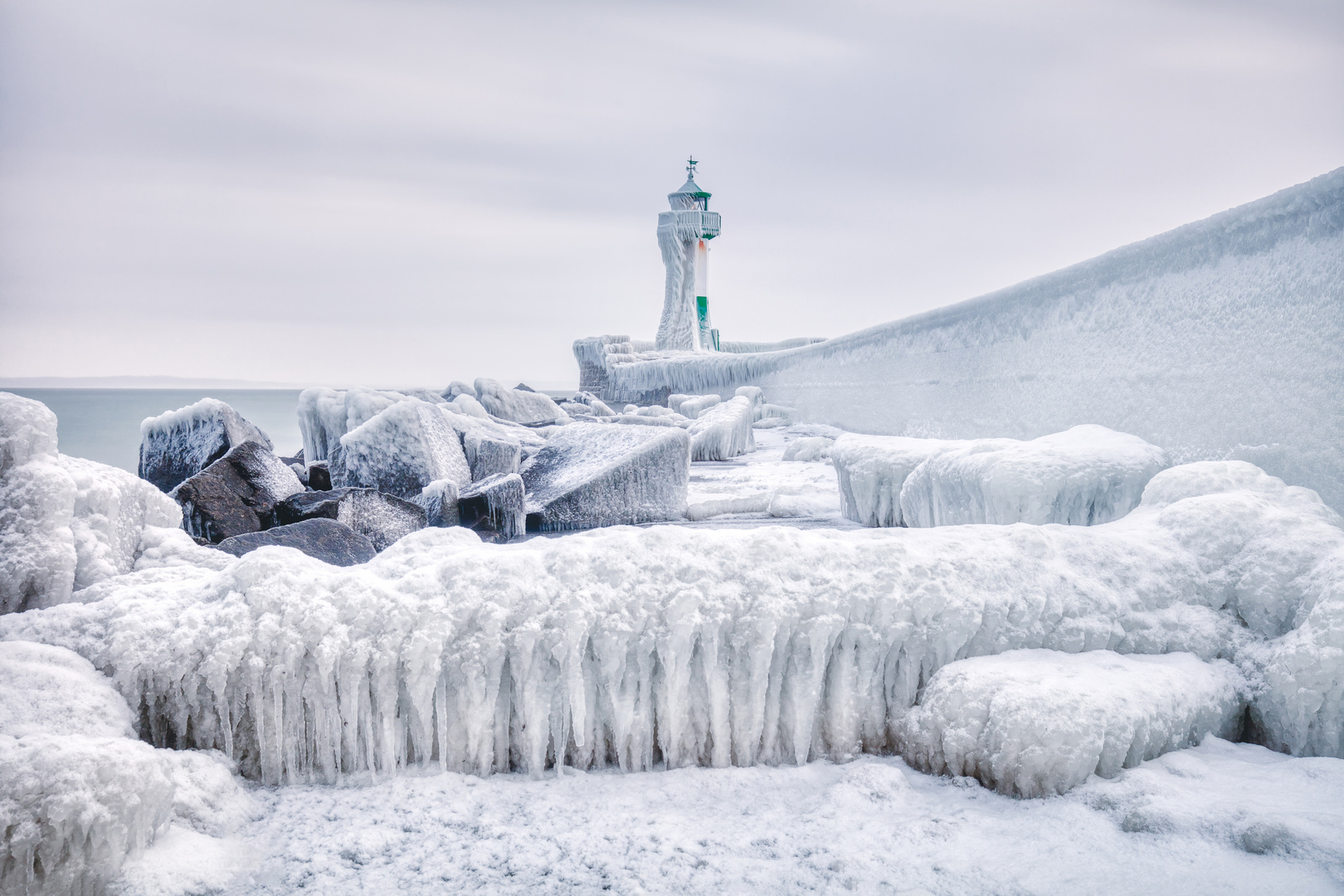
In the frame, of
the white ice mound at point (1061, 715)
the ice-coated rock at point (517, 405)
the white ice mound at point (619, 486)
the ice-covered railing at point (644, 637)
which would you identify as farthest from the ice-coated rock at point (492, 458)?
the ice-coated rock at point (517, 405)

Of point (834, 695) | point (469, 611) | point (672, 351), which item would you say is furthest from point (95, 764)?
point (672, 351)

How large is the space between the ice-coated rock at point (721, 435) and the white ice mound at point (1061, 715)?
6.13 m

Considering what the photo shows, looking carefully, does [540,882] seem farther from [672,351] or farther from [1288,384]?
[672,351]

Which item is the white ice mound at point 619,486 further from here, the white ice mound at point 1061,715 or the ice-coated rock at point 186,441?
the white ice mound at point 1061,715

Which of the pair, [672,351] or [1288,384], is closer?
[1288,384]

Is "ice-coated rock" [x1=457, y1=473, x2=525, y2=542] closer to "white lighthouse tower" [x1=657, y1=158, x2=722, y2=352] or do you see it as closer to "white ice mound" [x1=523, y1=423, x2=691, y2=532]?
"white ice mound" [x1=523, y1=423, x2=691, y2=532]

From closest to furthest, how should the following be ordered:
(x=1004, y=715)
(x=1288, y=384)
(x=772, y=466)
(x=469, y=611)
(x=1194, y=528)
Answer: (x=1004, y=715)
(x=469, y=611)
(x=1194, y=528)
(x=1288, y=384)
(x=772, y=466)

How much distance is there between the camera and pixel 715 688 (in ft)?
6.20

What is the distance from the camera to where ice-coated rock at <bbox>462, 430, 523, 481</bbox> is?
17.9 ft

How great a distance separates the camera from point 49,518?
2.00m

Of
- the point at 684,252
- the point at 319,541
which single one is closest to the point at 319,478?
the point at 319,541

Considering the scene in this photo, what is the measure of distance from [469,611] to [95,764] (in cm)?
74

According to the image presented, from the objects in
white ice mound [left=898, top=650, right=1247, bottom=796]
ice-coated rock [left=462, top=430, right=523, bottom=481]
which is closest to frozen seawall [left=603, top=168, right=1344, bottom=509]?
white ice mound [left=898, top=650, right=1247, bottom=796]

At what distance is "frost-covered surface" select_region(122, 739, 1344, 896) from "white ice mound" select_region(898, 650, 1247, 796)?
44mm
